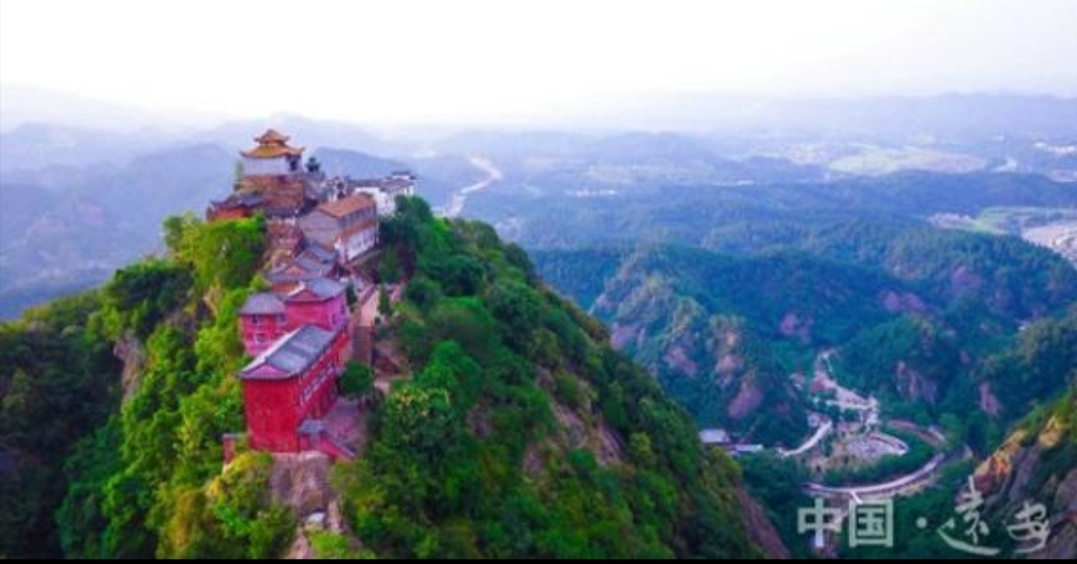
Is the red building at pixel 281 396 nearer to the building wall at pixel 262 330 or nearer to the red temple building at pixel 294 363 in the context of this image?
the red temple building at pixel 294 363

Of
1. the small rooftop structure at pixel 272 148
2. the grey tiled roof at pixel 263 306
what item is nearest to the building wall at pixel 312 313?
the grey tiled roof at pixel 263 306

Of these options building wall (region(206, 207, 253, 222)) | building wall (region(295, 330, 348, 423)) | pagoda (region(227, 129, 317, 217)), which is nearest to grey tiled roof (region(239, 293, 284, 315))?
building wall (region(295, 330, 348, 423))

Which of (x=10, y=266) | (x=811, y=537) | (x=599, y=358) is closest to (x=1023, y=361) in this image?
(x=811, y=537)

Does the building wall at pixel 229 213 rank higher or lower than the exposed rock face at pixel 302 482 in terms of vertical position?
higher

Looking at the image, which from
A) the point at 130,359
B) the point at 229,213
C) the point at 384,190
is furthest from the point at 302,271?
the point at 384,190

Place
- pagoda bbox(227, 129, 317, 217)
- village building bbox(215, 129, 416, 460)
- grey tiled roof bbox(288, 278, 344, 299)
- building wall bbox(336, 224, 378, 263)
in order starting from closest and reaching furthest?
village building bbox(215, 129, 416, 460) < grey tiled roof bbox(288, 278, 344, 299) < building wall bbox(336, 224, 378, 263) < pagoda bbox(227, 129, 317, 217)

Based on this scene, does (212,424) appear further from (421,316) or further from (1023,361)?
(1023,361)

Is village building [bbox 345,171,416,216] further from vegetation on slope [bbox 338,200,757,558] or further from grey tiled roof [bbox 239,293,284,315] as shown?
grey tiled roof [bbox 239,293,284,315]
